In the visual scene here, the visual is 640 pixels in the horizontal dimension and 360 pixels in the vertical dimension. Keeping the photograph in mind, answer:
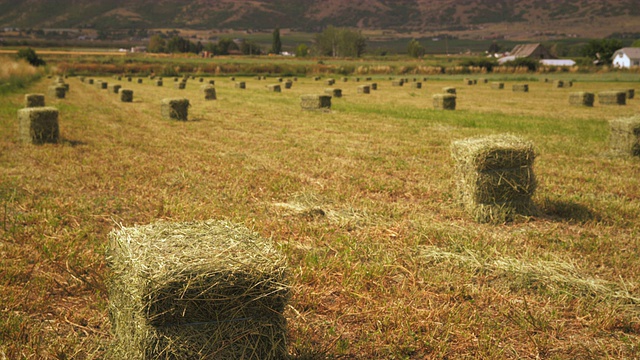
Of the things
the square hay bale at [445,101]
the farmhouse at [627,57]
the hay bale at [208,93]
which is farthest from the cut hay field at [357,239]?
the farmhouse at [627,57]

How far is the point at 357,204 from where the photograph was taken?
965 centimetres

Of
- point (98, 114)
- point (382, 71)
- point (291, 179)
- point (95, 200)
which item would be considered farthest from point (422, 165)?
point (382, 71)

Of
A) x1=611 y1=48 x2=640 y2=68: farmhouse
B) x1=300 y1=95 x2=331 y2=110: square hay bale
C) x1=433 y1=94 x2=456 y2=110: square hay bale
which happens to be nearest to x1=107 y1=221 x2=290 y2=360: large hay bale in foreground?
x1=300 y1=95 x2=331 y2=110: square hay bale

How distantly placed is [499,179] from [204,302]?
6.00 meters

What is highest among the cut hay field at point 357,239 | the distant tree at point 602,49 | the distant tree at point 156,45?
the distant tree at point 156,45

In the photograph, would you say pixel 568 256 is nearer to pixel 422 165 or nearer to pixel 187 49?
pixel 422 165

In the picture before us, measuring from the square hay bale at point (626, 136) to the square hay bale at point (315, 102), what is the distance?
14.3 metres

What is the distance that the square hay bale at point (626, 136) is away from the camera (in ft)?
45.4

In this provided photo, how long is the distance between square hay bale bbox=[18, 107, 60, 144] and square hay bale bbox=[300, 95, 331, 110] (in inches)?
508

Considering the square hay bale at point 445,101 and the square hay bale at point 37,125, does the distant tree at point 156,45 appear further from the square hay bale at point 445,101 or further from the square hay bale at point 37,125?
the square hay bale at point 37,125

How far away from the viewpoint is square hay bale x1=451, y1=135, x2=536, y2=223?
28.2ft

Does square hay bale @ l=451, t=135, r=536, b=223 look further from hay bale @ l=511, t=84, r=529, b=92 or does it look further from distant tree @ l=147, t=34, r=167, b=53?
A: distant tree @ l=147, t=34, r=167, b=53

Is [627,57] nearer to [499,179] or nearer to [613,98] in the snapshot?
[613,98]

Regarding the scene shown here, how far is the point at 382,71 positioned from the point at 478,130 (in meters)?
66.2
